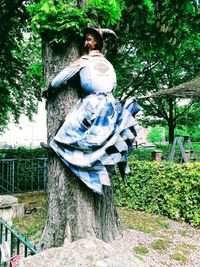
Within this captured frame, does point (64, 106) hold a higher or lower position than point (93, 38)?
lower

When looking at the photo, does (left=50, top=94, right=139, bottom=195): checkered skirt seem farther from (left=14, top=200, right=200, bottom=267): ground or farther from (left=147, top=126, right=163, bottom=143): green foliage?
(left=147, top=126, right=163, bottom=143): green foliage

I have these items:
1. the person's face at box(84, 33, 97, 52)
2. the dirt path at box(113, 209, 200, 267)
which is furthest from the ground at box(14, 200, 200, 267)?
the person's face at box(84, 33, 97, 52)

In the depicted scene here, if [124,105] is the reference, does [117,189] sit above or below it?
below

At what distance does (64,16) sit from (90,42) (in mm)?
388

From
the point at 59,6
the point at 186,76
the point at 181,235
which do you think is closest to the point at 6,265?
the point at 59,6

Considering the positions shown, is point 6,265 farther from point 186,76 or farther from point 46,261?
point 186,76

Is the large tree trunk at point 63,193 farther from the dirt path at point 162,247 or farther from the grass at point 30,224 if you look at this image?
the grass at point 30,224

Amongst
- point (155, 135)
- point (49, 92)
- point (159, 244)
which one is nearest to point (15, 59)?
point (49, 92)

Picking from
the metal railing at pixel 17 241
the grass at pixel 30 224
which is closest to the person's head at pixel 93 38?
the metal railing at pixel 17 241

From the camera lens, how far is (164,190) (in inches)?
268

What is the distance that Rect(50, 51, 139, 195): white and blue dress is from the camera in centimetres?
296

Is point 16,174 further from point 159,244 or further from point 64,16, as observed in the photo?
point 64,16

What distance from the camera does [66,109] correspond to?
128 inches

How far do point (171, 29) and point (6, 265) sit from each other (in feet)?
16.1
